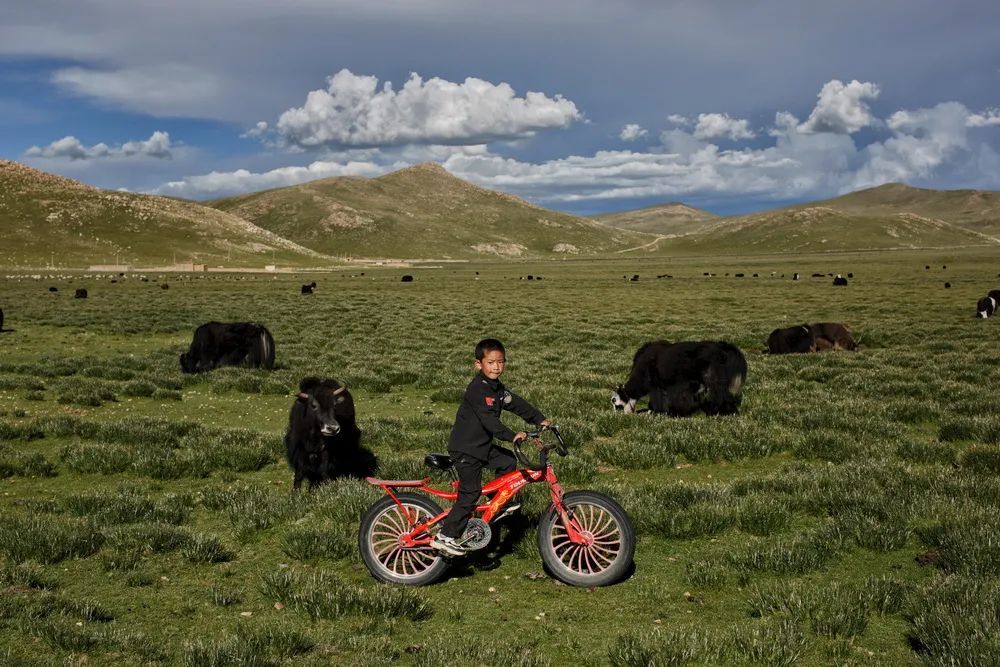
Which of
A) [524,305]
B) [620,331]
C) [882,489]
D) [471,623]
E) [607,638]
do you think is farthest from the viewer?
[524,305]

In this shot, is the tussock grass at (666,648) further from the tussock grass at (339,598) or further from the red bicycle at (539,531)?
the tussock grass at (339,598)

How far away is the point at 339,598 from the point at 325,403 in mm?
4414

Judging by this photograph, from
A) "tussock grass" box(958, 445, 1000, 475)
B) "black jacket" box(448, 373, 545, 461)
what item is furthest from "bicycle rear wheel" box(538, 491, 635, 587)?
"tussock grass" box(958, 445, 1000, 475)

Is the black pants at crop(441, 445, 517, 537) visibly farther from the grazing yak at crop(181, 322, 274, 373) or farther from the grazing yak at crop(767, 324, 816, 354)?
the grazing yak at crop(767, 324, 816, 354)

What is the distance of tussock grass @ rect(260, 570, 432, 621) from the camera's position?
615 cm

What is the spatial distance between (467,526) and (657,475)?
493cm

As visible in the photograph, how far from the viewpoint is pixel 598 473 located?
424 inches

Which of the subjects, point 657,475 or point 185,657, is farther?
point 657,475

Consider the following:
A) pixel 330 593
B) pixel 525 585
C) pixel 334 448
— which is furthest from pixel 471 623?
pixel 334 448

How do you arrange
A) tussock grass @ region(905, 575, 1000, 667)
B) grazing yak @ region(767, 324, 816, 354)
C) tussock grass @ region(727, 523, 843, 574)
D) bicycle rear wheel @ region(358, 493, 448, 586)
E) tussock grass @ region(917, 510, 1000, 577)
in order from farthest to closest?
grazing yak @ region(767, 324, 816, 354), bicycle rear wheel @ region(358, 493, 448, 586), tussock grass @ region(727, 523, 843, 574), tussock grass @ region(917, 510, 1000, 577), tussock grass @ region(905, 575, 1000, 667)

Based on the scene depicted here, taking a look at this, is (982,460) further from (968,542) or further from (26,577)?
(26,577)

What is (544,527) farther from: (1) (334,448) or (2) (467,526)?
(1) (334,448)

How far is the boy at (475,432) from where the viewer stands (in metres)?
6.57

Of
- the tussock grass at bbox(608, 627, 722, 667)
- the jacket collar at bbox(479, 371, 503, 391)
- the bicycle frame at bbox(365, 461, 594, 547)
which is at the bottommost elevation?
the tussock grass at bbox(608, 627, 722, 667)
